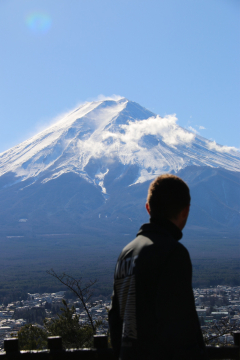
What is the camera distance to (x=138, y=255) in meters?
2.01

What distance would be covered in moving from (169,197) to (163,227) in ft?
0.56

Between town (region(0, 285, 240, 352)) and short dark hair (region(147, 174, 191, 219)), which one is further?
town (region(0, 285, 240, 352))

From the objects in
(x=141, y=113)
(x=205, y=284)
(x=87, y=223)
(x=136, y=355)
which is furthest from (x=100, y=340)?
(x=141, y=113)

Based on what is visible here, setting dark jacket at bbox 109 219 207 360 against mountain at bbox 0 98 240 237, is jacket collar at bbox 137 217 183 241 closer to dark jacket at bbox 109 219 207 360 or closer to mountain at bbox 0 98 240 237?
dark jacket at bbox 109 219 207 360

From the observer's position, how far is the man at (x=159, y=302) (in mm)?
1908

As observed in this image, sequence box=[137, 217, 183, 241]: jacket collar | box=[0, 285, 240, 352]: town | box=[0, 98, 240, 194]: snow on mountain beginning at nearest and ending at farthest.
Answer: box=[137, 217, 183, 241]: jacket collar < box=[0, 285, 240, 352]: town < box=[0, 98, 240, 194]: snow on mountain

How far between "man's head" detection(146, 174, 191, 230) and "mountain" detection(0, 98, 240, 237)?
321 feet

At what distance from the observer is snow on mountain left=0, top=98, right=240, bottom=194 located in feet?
475

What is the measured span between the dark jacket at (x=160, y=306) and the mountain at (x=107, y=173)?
9780 cm

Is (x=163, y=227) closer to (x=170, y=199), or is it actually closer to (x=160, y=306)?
(x=170, y=199)

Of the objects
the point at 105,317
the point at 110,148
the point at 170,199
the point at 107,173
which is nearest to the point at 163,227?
the point at 170,199

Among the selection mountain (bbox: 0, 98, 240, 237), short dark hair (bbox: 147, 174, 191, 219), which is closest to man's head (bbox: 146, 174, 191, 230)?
short dark hair (bbox: 147, 174, 191, 219)

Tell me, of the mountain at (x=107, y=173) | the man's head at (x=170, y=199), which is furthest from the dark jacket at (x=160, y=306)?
the mountain at (x=107, y=173)

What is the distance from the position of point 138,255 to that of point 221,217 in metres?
128
